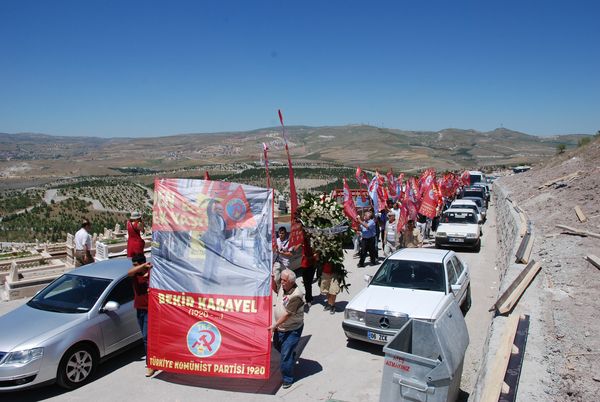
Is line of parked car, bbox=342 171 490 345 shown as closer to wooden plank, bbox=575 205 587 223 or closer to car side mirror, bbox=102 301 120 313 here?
car side mirror, bbox=102 301 120 313

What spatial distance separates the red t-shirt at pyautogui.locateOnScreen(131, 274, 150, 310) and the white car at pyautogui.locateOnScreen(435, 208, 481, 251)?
39.6ft

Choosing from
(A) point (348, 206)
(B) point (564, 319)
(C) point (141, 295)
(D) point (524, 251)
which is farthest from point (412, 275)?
(C) point (141, 295)

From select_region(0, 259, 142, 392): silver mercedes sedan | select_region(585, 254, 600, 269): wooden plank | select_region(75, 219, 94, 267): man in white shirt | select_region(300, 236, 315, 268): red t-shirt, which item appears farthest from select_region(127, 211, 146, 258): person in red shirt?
select_region(585, 254, 600, 269): wooden plank

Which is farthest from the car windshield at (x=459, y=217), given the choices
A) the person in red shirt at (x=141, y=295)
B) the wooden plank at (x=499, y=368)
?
the person in red shirt at (x=141, y=295)

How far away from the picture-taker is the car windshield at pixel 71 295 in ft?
22.2

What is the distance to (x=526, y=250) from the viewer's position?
9.79 meters

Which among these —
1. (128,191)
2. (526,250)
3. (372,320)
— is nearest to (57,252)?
(372,320)

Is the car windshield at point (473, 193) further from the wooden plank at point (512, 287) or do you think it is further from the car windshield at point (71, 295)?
the car windshield at point (71, 295)

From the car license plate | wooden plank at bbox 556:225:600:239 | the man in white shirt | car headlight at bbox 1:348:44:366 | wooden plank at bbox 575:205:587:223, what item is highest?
wooden plank at bbox 575:205:587:223

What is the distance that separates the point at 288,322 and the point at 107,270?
3.38m

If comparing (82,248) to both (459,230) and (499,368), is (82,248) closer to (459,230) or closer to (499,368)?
(499,368)

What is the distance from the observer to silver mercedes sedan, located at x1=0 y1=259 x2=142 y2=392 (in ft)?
18.9

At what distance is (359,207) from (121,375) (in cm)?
1355

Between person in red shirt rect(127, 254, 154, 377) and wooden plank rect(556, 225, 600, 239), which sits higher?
wooden plank rect(556, 225, 600, 239)
